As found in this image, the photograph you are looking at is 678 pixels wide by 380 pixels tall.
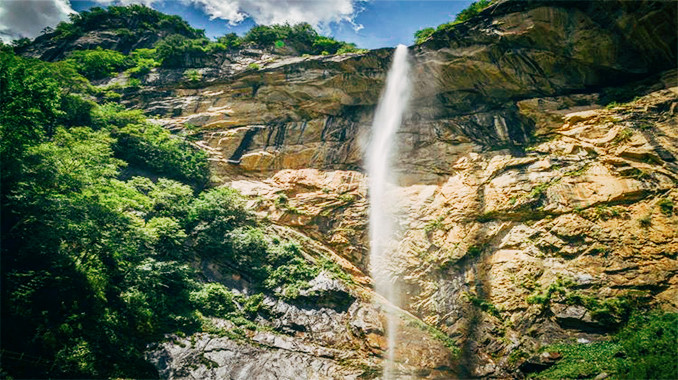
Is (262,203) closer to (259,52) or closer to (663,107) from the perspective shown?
(259,52)

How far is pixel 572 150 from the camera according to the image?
14375mm

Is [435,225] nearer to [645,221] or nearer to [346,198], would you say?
[346,198]

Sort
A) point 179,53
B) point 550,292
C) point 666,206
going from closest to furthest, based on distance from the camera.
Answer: point 666,206, point 550,292, point 179,53

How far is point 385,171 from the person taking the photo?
18406mm

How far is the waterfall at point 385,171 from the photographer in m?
15.4

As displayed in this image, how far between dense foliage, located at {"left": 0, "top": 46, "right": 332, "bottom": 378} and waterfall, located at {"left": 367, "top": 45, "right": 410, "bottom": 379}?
346cm

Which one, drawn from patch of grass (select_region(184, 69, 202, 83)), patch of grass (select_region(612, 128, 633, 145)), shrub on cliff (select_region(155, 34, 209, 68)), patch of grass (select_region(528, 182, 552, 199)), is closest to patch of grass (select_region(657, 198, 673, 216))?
patch of grass (select_region(612, 128, 633, 145))

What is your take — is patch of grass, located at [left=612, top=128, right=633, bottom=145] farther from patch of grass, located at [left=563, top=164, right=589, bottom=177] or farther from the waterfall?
the waterfall

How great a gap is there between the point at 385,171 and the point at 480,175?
15.9ft

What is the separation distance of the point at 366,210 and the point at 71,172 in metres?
11.9

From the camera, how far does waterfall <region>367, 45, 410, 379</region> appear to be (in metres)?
15.4

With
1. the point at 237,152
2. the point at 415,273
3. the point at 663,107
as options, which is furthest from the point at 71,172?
the point at 663,107

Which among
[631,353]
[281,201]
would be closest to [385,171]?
[281,201]

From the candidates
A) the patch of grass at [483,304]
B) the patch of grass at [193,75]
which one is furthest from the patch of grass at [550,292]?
the patch of grass at [193,75]
